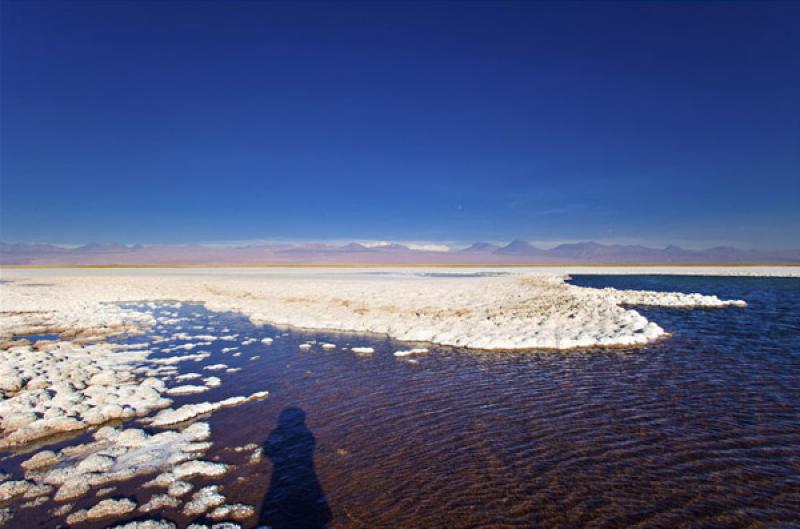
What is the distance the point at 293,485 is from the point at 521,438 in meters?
4.54

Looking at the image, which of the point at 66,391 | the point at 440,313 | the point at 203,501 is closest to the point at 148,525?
the point at 203,501

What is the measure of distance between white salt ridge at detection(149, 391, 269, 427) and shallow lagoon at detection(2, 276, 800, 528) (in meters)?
0.46

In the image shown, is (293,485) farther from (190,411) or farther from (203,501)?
(190,411)

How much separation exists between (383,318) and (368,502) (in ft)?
51.6

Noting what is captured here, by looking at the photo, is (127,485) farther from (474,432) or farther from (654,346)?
(654,346)

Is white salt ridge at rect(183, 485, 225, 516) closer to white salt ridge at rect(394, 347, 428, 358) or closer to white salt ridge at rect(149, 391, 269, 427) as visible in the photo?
white salt ridge at rect(149, 391, 269, 427)

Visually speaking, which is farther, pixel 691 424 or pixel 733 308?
pixel 733 308

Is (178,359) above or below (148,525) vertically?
above

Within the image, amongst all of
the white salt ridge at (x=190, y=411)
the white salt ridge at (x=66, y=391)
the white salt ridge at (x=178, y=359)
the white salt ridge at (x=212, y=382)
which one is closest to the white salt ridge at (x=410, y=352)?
the white salt ridge at (x=190, y=411)

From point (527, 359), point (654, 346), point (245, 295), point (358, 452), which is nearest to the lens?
point (358, 452)

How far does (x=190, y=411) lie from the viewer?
9562 millimetres

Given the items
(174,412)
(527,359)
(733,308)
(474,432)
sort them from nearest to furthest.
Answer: (474,432) → (174,412) → (527,359) → (733,308)

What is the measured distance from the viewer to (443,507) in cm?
599

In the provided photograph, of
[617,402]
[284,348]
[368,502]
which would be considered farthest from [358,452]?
[284,348]
